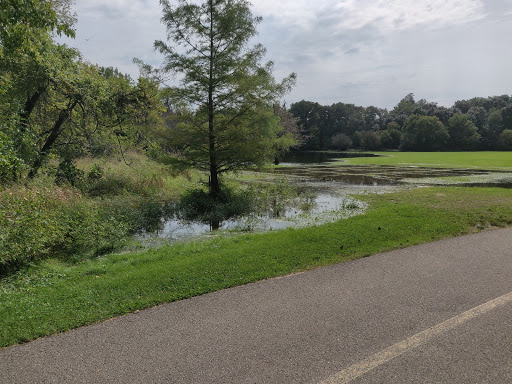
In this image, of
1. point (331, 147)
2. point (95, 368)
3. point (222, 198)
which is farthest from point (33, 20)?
point (331, 147)

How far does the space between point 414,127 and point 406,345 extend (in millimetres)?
91265

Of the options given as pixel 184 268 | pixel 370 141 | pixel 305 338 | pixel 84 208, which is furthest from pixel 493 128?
pixel 305 338

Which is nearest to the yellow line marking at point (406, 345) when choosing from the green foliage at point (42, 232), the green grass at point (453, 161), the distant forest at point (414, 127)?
the green foliage at point (42, 232)

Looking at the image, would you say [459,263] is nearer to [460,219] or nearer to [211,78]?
[460,219]

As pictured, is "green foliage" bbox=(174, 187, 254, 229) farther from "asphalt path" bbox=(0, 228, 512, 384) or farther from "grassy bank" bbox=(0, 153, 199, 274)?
"asphalt path" bbox=(0, 228, 512, 384)

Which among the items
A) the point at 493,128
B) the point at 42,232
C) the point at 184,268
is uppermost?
the point at 493,128

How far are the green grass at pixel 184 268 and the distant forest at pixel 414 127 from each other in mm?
59302

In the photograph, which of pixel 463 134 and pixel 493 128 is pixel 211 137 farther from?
pixel 493 128

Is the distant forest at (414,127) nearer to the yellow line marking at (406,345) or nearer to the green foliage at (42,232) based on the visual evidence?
the green foliage at (42,232)

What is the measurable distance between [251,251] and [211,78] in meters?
9.12

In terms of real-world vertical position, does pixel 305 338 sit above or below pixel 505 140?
below

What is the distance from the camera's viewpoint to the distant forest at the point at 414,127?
269 ft

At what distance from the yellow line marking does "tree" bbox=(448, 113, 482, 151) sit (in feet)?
299

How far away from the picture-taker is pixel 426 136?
82.8 metres
